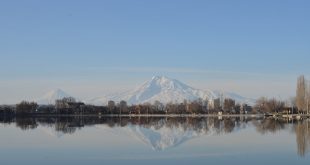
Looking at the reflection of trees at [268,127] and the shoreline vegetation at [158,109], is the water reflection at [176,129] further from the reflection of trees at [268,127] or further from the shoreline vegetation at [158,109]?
the shoreline vegetation at [158,109]

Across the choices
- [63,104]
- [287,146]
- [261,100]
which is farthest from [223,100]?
[287,146]

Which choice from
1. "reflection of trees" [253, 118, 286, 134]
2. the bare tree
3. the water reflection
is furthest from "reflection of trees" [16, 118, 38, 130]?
the bare tree

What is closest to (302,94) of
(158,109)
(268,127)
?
(268,127)

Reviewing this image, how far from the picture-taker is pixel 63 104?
12312 cm

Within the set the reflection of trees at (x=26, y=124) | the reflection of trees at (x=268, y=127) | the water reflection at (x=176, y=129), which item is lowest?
the reflection of trees at (x=268, y=127)

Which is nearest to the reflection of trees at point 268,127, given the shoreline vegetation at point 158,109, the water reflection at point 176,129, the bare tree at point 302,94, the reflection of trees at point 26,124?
the water reflection at point 176,129

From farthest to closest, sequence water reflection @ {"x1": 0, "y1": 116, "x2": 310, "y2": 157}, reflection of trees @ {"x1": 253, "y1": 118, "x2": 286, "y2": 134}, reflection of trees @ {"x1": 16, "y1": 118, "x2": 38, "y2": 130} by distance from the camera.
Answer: reflection of trees @ {"x1": 16, "y1": 118, "x2": 38, "y2": 130}
reflection of trees @ {"x1": 253, "y1": 118, "x2": 286, "y2": 134}
water reflection @ {"x1": 0, "y1": 116, "x2": 310, "y2": 157}

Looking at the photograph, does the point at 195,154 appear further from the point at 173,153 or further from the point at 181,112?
the point at 181,112

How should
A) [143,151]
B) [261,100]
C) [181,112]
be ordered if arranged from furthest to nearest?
[181,112] → [261,100] → [143,151]

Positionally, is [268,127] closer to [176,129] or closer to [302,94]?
[176,129]

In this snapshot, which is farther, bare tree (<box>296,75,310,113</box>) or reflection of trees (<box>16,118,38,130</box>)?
bare tree (<box>296,75,310,113</box>)

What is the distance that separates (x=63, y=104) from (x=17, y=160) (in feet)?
358

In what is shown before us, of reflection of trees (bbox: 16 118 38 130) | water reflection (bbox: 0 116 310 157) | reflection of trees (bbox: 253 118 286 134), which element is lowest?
reflection of trees (bbox: 253 118 286 134)

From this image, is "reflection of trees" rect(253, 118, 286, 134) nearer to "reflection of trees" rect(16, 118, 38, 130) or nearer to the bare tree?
"reflection of trees" rect(16, 118, 38, 130)
